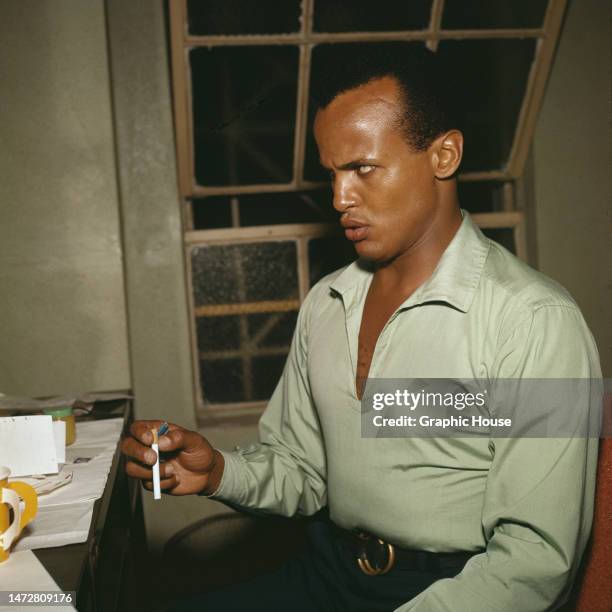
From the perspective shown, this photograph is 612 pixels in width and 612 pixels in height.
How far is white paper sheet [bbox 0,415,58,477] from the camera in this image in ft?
4.37

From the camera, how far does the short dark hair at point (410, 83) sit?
4.42 feet

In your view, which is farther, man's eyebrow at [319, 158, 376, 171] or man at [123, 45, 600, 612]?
man's eyebrow at [319, 158, 376, 171]

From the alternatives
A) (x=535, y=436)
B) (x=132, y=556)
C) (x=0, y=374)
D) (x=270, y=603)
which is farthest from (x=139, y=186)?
(x=535, y=436)

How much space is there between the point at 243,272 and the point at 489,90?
123 cm

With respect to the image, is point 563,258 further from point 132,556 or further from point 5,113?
point 5,113

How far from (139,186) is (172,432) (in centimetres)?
146

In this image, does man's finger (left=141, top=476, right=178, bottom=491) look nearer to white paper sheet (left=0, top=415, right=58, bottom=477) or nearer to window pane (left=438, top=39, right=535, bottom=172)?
white paper sheet (left=0, top=415, right=58, bottom=477)

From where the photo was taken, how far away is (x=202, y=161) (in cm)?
263

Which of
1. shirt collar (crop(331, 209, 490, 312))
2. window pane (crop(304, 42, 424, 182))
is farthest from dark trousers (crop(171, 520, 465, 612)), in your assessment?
window pane (crop(304, 42, 424, 182))

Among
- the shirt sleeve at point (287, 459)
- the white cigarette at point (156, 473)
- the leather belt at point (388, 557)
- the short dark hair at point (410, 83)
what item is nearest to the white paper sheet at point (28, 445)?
the white cigarette at point (156, 473)

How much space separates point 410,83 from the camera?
1357 millimetres

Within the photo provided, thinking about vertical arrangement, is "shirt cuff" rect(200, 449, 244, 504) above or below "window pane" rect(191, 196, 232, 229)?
below

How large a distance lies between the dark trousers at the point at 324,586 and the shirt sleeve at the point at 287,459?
0.30ft

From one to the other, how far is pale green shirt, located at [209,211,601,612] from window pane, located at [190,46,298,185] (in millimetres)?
1229
